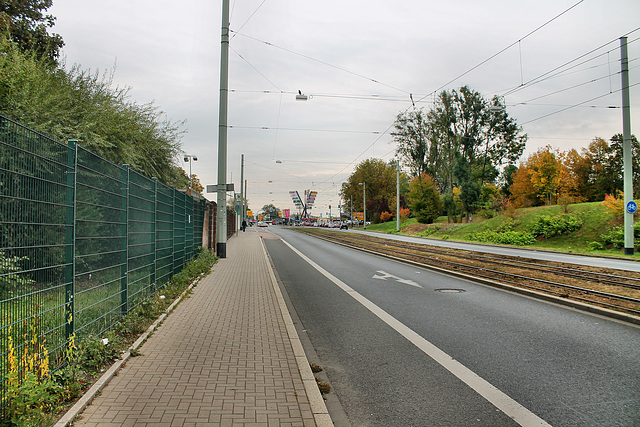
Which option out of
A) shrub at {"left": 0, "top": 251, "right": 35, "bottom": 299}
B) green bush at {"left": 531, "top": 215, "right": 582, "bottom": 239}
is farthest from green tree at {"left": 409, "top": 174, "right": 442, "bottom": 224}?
shrub at {"left": 0, "top": 251, "right": 35, "bottom": 299}

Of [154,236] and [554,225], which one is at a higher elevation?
[554,225]

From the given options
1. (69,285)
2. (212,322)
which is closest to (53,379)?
(69,285)

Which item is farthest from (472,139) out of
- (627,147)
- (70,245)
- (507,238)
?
(70,245)

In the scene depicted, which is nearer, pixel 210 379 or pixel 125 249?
pixel 210 379

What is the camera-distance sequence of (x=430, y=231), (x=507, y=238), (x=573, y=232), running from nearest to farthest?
(x=573, y=232)
(x=507, y=238)
(x=430, y=231)

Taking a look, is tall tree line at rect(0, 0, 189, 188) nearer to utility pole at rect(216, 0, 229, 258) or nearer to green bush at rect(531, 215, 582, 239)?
utility pole at rect(216, 0, 229, 258)

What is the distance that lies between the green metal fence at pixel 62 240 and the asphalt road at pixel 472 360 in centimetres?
284

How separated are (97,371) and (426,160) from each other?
216ft

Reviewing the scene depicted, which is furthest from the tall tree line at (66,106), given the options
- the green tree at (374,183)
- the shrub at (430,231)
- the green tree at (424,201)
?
the green tree at (374,183)

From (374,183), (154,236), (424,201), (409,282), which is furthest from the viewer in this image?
(374,183)

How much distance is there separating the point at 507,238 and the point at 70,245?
3094 centimetres

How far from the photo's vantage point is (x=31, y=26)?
49.4 feet

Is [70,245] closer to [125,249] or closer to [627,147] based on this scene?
[125,249]

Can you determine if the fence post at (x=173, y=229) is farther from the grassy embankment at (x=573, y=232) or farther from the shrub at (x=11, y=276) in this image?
the grassy embankment at (x=573, y=232)
